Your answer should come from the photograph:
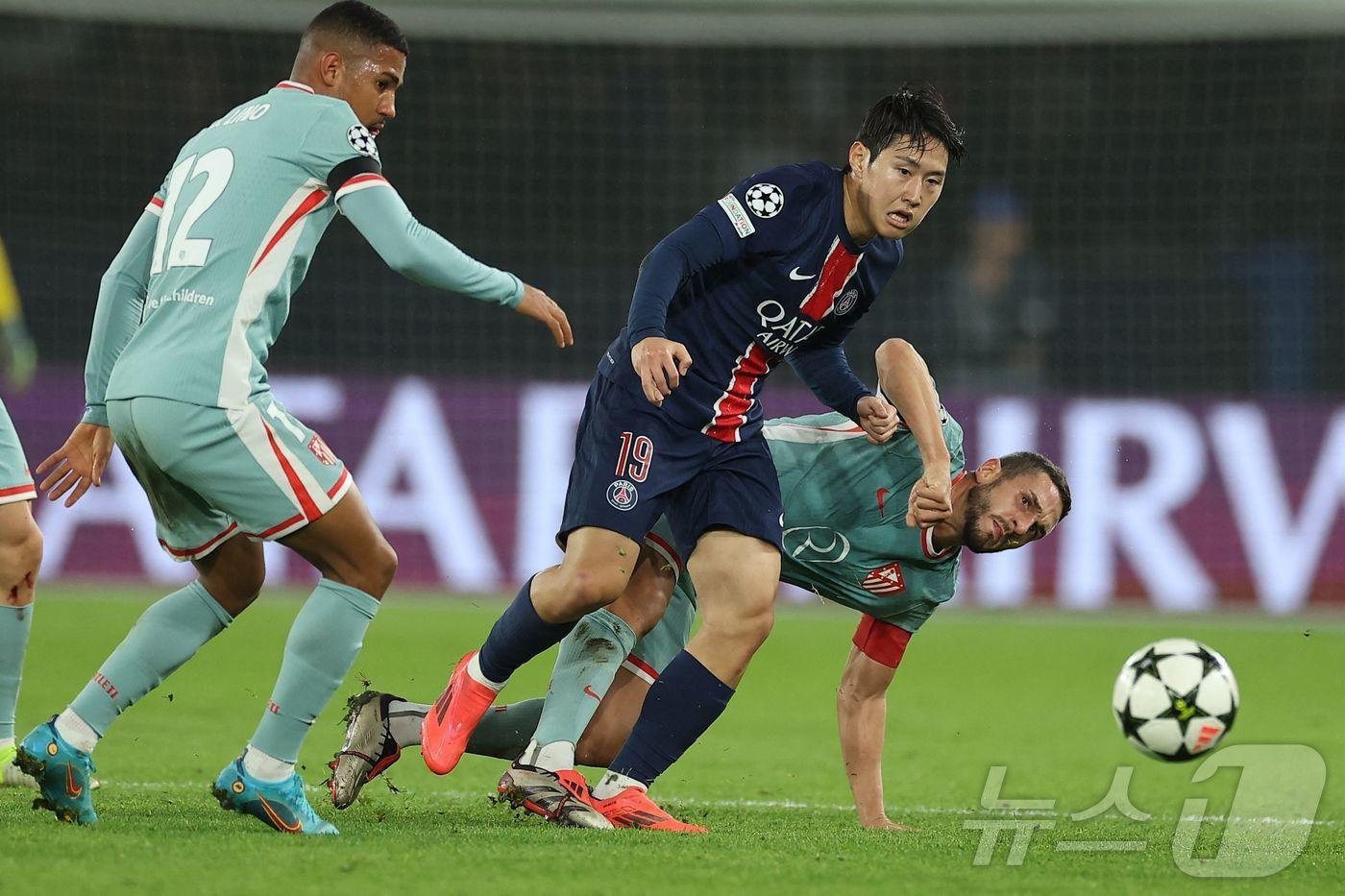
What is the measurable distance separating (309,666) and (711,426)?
4.33 feet

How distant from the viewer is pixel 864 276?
192 inches

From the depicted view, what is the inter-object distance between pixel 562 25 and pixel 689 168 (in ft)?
8.17

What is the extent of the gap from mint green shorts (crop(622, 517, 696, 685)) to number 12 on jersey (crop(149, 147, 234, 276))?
5.31 ft

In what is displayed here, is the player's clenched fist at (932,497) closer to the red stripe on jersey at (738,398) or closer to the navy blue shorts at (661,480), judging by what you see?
the navy blue shorts at (661,480)

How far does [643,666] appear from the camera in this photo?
514cm

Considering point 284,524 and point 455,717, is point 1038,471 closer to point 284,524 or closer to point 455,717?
point 455,717

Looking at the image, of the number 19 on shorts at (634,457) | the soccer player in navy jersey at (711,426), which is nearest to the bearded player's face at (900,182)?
the soccer player in navy jersey at (711,426)

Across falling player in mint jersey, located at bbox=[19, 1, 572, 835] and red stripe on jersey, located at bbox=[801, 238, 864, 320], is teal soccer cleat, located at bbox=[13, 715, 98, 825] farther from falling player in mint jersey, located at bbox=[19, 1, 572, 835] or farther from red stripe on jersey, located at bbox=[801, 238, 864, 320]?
red stripe on jersey, located at bbox=[801, 238, 864, 320]

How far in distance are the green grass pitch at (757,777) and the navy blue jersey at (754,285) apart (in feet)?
4.06

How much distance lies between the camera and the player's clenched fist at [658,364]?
13.8ft

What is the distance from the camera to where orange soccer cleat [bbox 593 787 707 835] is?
14.4 ft

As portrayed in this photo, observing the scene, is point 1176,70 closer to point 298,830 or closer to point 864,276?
point 864,276

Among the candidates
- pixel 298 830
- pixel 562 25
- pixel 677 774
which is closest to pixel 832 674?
pixel 677 774

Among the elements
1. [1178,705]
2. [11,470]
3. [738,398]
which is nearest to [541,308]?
[738,398]
